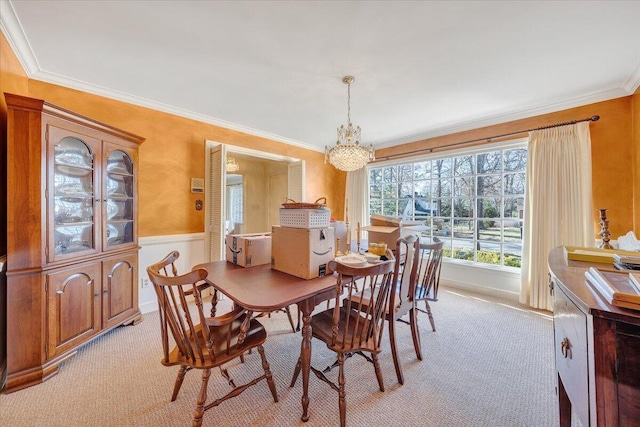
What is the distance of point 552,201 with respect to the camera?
287 cm

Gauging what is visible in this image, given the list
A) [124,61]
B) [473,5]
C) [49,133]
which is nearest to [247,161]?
[124,61]

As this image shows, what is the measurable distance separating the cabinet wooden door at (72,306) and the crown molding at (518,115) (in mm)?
4526

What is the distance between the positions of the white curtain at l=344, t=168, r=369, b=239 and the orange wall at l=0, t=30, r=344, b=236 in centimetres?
→ 243

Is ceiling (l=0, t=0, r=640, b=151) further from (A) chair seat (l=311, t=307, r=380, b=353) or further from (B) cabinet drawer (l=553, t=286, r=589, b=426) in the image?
(A) chair seat (l=311, t=307, r=380, b=353)

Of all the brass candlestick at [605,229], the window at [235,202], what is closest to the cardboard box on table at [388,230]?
the brass candlestick at [605,229]

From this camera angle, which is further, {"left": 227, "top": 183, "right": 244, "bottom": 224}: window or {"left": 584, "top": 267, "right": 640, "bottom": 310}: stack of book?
{"left": 227, "top": 183, "right": 244, "bottom": 224}: window

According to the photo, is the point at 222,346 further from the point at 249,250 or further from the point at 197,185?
the point at 197,185

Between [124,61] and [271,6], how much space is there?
1540mm

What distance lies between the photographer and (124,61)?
7.03 feet

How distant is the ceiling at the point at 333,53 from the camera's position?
5.22 feet

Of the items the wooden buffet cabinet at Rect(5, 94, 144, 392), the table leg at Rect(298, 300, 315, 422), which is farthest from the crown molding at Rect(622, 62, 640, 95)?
the wooden buffet cabinet at Rect(5, 94, 144, 392)

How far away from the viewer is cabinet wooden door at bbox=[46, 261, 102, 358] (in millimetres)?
1809

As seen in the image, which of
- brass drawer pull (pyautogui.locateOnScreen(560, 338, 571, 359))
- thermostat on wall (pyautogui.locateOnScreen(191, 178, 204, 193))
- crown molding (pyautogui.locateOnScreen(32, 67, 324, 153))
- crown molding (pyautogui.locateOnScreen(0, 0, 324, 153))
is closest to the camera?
brass drawer pull (pyautogui.locateOnScreen(560, 338, 571, 359))

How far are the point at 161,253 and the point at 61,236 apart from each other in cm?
109
